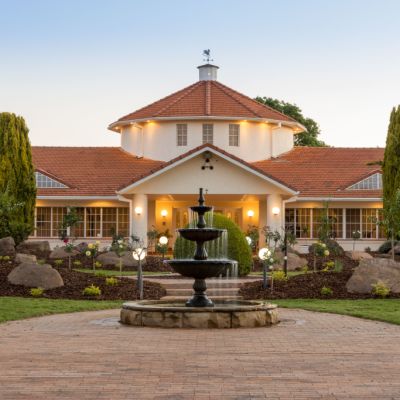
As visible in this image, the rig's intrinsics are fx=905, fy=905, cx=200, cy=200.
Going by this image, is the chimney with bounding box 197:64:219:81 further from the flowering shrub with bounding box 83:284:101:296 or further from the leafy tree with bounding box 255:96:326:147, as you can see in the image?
the flowering shrub with bounding box 83:284:101:296

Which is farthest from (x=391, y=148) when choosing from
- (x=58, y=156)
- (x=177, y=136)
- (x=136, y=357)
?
(x=136, y=357)

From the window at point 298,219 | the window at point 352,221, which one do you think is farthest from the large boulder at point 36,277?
the window at point 352,221

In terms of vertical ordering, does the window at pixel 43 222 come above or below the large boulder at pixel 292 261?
above

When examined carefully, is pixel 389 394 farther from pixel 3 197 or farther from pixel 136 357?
pixel 3 197

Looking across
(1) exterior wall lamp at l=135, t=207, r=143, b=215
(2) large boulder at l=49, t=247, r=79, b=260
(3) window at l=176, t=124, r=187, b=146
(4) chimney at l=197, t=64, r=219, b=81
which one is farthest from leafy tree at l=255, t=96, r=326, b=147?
(2) large boulder at l=49, t=247, r=79, b=260

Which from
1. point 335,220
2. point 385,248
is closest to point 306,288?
point 385,248

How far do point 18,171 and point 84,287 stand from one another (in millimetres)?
15700

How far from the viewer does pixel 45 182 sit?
4028cm

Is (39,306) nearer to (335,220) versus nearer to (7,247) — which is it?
(7,247)

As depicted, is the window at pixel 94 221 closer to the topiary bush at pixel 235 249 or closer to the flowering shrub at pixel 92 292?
Answer: the topiary bush at pixel 235 249

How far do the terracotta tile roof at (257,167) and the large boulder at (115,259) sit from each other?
6233 mm

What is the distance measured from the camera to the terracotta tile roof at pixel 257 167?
3941 cm

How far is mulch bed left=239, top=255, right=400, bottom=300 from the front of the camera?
2169cm

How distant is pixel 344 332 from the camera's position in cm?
1438
